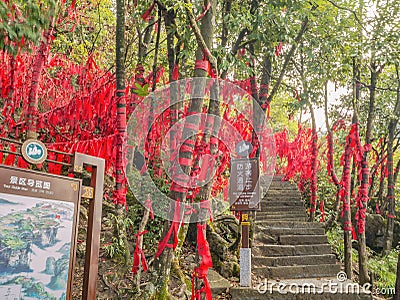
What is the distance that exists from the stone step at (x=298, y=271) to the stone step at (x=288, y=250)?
52 centimetres

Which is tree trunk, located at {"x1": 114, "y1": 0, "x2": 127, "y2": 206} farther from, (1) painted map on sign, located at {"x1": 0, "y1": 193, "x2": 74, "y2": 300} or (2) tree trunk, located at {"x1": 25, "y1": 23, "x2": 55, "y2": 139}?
(1) painted map on sign, located at {"x1": 0, "y1": 193, "x2": 74, "y2": 300}

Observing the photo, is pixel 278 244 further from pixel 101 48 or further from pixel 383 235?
pixel 101 48

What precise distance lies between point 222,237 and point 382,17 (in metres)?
5.86

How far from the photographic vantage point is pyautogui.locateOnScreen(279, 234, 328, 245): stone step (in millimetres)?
8367

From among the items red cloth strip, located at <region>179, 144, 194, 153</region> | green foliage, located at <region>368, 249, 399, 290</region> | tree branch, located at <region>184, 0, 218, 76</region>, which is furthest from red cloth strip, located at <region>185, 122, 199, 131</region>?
green foliage, located at <region>368, 249, 399, 290</region>

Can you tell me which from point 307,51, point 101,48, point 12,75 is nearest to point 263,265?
point 307,51

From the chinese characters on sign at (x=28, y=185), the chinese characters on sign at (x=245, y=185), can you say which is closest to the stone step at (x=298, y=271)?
the chinese characters on sign at (x=245, y=185)

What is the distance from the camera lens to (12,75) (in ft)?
18.5

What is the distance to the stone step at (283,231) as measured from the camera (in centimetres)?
855

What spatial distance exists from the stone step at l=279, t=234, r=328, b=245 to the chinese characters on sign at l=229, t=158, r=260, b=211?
240 centimetres

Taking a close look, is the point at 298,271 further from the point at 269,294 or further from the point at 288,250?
the point at 269,294

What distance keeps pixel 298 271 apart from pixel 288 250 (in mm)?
670

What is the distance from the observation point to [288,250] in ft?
25.8

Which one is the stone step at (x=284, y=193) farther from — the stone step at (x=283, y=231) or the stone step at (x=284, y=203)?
the stone step at (x=283, y=231)
